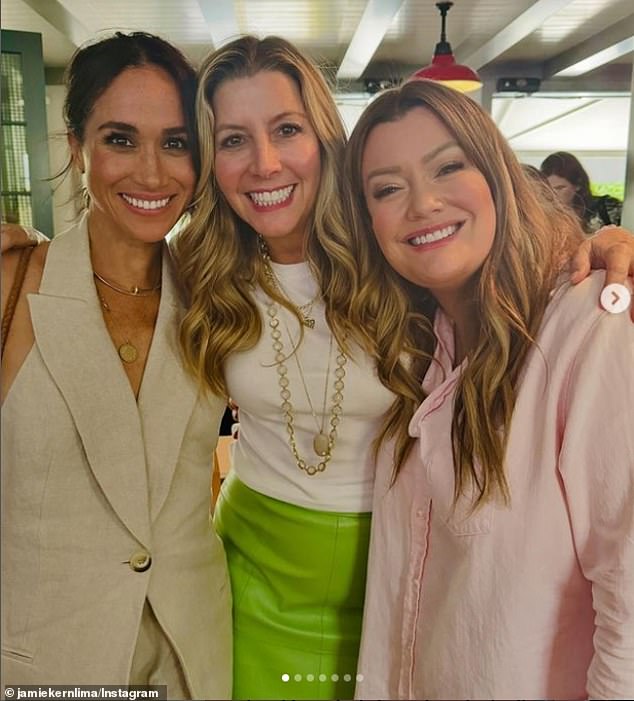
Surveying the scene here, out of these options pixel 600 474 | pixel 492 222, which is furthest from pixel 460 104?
pixel 600 474

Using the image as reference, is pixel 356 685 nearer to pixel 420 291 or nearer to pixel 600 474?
pixel 600 474

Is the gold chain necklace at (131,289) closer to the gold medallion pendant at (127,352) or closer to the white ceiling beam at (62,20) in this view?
the gold medallion pendant at (127,352)

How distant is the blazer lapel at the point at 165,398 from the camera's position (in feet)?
3.36

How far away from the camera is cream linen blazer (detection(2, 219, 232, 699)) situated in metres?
1.00

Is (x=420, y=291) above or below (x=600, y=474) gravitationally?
above

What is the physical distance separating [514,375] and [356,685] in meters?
0.55

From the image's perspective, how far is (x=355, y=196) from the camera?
39.1 inches

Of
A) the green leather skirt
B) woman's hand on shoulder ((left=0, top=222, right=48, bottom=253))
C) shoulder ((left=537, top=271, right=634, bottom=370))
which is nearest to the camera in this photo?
shoulder ((left=537, top=271, right=634, bottom=370))

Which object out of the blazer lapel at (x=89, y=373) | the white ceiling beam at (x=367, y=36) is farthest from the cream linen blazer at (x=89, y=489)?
the white ceiling beam at (x=367, y=36)

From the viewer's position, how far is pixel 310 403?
1.05 meters

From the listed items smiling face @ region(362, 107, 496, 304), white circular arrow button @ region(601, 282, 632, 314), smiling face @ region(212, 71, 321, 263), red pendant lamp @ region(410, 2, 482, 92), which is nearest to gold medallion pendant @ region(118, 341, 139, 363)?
smiling face @ region(212, 71, 321, 263)

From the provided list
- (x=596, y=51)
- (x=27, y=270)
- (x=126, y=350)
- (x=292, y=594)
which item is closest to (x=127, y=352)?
(x=126, y=350)

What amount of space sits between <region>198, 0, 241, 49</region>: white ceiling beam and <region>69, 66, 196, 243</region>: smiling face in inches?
3.6

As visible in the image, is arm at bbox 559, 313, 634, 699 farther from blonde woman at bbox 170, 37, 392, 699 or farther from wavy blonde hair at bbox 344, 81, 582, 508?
blonde woman at bbox 170, 37, 392, 699
